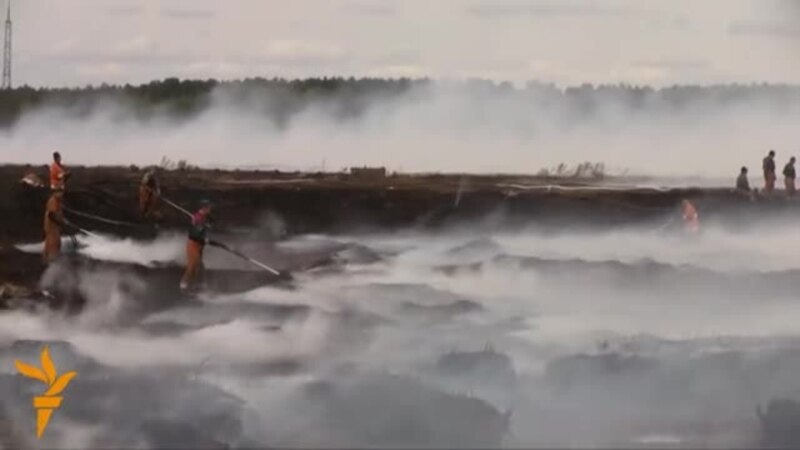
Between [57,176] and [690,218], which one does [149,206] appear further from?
[690,218]

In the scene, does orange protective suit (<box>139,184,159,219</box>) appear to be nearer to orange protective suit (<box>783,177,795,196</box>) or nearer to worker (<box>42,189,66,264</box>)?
worker (<box>42,189,66,264</box>)

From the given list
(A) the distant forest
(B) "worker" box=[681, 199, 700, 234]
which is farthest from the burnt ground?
(A) the distant forest

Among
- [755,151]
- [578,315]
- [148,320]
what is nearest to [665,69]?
[755,151]

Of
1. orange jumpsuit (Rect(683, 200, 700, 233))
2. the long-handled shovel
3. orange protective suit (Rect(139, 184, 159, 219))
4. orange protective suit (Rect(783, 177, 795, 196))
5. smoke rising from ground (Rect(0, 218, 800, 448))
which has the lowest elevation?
smoke rising from ground (Rect(0, 218, 800, 448))

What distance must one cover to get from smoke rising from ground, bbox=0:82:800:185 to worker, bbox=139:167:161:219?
0.03 m

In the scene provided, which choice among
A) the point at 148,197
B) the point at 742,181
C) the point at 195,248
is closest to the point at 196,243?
the point at 195,248

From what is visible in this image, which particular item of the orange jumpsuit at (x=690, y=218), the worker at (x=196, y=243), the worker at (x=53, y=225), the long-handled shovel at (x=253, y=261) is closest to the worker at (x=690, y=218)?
the orange jumpsuit at (x=690, y=218)

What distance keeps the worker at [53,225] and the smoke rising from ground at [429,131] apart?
74 mm

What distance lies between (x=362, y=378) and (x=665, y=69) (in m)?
0.77

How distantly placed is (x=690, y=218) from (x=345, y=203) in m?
0.61

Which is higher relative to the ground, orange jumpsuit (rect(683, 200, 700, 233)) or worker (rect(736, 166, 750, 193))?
worker (rect(736, 166, 750, 193))

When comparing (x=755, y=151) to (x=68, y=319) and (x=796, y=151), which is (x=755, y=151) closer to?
(x=796, y=151)

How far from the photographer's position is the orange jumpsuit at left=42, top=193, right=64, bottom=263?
5.30ft

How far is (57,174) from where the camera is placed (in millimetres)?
1650
